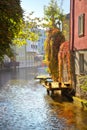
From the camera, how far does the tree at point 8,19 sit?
10742 mm

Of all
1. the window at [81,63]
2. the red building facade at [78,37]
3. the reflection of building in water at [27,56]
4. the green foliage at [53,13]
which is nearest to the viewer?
the red building facade at [78,37]

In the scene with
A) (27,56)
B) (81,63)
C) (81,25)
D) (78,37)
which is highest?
(81,25)

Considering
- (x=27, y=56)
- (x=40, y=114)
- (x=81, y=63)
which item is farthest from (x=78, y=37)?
(x=27, y=56)

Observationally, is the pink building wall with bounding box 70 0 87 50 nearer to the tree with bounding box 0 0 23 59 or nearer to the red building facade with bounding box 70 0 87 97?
the red building facade with bounding box 70 0 87 97

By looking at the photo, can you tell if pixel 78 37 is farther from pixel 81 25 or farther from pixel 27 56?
pixel 27 56

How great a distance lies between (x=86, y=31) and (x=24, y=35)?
4190mm

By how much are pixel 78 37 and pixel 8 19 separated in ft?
41.9

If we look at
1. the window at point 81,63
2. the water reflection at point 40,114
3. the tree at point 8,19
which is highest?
the tree at point 8,19

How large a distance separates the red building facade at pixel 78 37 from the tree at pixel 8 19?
10622 mm

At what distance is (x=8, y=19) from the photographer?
37.0 ft

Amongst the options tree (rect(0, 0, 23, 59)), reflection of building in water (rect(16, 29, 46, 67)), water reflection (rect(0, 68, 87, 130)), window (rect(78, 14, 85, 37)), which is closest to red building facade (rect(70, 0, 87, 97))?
window (rect(78, 14, 85, 37))

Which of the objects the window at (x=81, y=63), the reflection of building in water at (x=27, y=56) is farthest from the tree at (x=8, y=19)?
the reflection of building in water at (x=27, y=56)

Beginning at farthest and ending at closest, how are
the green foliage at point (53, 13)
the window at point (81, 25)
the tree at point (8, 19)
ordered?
the green foliage at point (53, 13), the window at point (81, 25), the tree at point (8, 19)

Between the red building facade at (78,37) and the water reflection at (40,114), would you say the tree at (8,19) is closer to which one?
the water reflection at (40,114)
